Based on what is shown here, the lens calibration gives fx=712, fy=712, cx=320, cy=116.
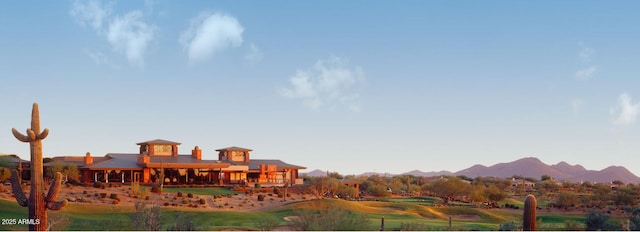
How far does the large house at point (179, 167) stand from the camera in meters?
78.1

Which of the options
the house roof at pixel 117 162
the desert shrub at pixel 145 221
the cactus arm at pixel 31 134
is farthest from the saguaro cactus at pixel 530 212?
the house roof at pixel 117 162

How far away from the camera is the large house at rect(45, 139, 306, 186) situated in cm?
7812

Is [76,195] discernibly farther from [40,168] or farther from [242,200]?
[40,168]

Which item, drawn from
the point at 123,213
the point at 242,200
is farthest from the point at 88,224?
the point at 242,200

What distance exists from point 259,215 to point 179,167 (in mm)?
28709

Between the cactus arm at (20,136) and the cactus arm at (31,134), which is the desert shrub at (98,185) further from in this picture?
the cactus arm at (31,134)

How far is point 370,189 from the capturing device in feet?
296

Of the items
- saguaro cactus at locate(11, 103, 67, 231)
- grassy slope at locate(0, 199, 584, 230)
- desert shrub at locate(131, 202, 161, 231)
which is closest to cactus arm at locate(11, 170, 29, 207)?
saguaro cactus at locate(11, 103, 67, 231)

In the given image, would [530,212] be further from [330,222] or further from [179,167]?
[179,167]

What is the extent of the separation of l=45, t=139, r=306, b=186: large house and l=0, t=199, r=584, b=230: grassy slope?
22.9m

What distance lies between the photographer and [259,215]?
5350 centimetres

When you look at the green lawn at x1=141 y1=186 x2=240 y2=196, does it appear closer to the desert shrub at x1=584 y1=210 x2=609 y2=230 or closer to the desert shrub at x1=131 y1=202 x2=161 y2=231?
the desert shrub at x1=131 y1=202 x2=161 y2=231

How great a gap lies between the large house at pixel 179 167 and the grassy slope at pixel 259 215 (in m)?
22.9

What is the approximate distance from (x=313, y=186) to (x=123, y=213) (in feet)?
119
